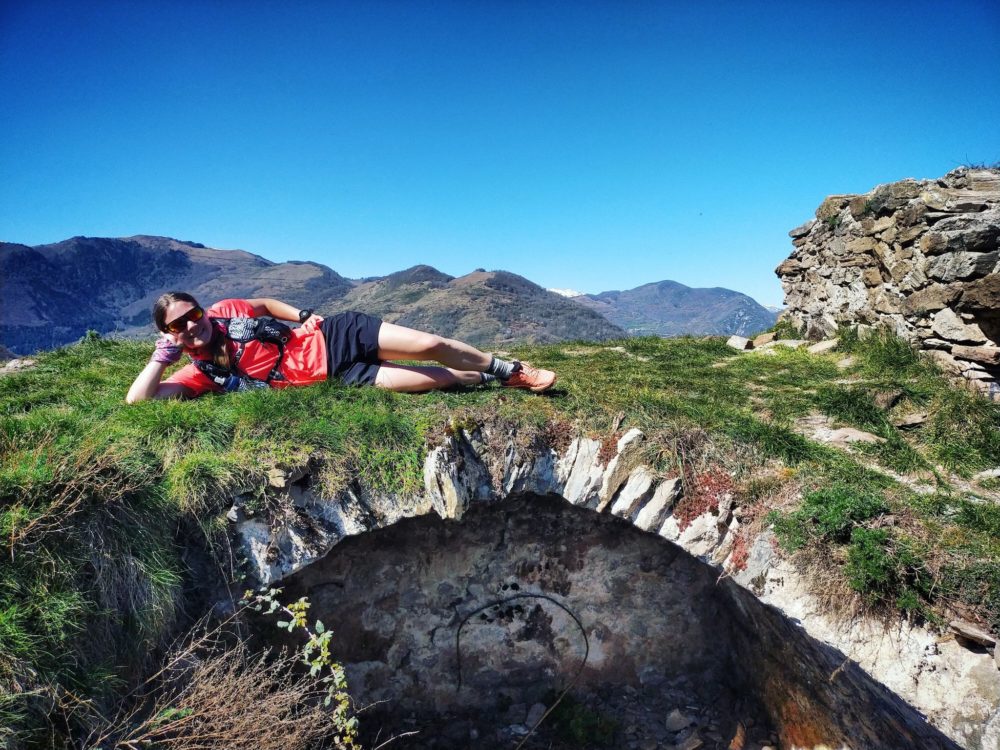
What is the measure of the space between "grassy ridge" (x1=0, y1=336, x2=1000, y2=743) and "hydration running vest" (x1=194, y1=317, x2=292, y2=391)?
12.1 inches

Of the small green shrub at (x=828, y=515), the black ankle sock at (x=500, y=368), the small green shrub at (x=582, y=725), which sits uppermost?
the black ankle sock at (x=500, y=368)

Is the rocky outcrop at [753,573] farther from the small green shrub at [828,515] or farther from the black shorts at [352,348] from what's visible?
the black shorts at [352,348]

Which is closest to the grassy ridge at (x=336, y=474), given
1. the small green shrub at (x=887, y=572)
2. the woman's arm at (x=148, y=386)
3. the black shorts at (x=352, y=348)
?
the small green shrub at (x=887, y=572)

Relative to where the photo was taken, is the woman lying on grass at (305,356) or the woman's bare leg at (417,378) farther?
the woman's bare leg at (417,378)

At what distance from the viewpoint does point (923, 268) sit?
6473 mm

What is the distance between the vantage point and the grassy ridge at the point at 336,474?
3230 millimetres

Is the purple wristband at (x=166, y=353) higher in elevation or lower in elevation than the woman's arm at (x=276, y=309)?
lower

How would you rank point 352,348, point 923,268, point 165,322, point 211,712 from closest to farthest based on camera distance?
point 211,712 → point 165,322 → point 352,348 → point 923,268

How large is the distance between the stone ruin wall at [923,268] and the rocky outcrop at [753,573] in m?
3.46

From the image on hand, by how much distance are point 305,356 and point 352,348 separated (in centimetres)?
46

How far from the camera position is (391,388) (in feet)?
17.7

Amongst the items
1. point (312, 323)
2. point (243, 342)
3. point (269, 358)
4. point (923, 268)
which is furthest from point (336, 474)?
point (923, 268)

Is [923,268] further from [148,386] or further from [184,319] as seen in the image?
[148,386]

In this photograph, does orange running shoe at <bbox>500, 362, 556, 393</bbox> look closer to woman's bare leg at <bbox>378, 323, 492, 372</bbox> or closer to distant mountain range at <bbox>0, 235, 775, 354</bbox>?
woman's bare leg at <bbox>378, 323, 492, 372</bbox>
